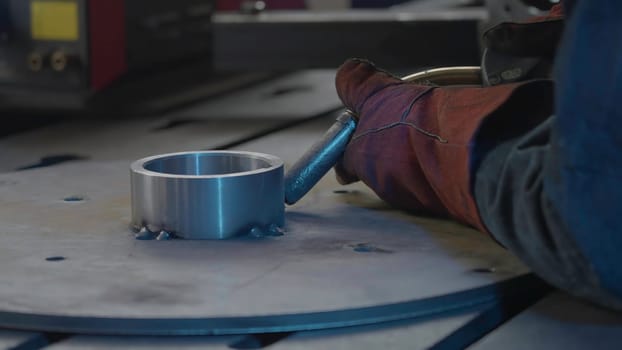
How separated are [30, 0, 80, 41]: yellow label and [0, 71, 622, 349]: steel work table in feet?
1.55

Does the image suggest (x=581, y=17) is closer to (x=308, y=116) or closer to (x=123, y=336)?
(x=123, y=336)

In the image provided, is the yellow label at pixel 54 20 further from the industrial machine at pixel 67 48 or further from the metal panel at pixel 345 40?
the metal panel at pixel 345 40

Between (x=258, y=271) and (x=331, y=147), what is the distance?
312 mm

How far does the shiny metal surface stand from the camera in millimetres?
1132

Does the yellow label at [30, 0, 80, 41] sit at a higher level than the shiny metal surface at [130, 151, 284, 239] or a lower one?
higher

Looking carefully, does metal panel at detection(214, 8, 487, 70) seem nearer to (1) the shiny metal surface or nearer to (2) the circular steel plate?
(2) the circular steel plate

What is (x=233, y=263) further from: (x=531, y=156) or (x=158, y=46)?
(x=158, y=46)

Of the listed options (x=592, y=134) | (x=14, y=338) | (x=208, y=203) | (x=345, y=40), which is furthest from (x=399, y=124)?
(x=345, y=40)

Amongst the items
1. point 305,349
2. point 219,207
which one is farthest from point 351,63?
point 305,349

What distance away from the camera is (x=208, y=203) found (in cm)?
113

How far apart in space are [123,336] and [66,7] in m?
1.14

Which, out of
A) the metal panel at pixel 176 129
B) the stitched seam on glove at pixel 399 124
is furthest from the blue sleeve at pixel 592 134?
the metal panel at pixel 176 129

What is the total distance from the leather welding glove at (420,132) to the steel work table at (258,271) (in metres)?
0.04

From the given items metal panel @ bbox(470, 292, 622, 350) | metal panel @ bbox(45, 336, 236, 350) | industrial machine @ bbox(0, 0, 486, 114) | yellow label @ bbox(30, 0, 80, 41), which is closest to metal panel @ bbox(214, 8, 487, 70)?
industrial machine @ bbox(0, 0, 486, 114)
